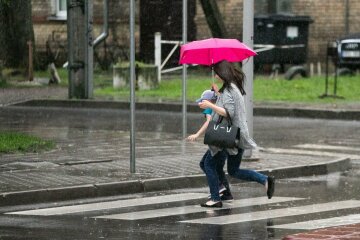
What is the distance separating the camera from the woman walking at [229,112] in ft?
40.7

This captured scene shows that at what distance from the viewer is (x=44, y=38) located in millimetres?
40156

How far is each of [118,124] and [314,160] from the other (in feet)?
22.0

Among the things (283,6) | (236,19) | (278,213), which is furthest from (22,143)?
(283,6)

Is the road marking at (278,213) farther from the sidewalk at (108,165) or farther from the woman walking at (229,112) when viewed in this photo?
the sidewalk at (108,165)

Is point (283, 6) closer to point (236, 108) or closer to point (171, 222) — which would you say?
point (236, 108)

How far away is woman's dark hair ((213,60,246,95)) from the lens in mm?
12477

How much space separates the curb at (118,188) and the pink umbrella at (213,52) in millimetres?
1628

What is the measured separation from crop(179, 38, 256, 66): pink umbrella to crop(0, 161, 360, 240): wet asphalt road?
4.76ft

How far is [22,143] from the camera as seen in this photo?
17.8 metres

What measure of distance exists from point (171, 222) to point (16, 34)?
22587mm

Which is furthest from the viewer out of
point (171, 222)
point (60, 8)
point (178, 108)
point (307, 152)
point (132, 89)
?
point (60, 8)

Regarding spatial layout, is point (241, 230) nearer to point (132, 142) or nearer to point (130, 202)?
point (130, 202)

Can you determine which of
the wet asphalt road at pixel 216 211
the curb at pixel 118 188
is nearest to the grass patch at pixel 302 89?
the wet asphalt road at pixel 216 211

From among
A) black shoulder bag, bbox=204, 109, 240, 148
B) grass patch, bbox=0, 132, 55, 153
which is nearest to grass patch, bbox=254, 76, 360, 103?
grass patch, bbox=0, 132, 55, 153
